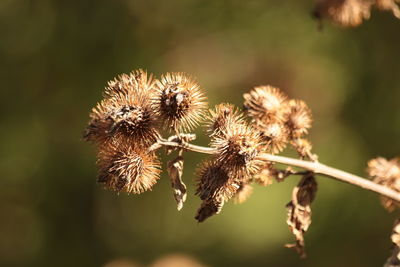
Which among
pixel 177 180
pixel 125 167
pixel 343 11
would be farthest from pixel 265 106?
pixel 343 11

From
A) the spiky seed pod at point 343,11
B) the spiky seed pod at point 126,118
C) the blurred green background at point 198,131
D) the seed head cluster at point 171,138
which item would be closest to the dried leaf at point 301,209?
the seed head cluster at point 171,138

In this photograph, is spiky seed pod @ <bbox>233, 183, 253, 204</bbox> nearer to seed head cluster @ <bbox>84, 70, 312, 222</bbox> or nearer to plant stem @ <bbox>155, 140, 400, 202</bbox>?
seed head cluster @ <bbox>84, 70, 312, 222</bbox>

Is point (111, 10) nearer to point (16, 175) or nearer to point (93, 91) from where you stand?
point (93, 91)

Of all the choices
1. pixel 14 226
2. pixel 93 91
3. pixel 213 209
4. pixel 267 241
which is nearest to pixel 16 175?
pixel 14 226

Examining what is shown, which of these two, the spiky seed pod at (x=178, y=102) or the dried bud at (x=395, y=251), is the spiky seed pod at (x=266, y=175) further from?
the dried bud at (x=395, y=251)

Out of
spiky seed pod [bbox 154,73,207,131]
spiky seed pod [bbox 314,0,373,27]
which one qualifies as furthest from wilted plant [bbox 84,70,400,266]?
spiky seed pod [bbox 314,0,373,27]

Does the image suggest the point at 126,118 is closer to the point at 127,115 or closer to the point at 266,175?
the point at 127,115

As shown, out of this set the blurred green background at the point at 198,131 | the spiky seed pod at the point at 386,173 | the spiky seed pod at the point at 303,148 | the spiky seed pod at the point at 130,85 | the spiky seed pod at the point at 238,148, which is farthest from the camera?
the blurred green background at the point at 198,131
